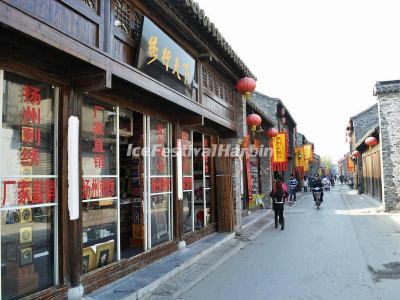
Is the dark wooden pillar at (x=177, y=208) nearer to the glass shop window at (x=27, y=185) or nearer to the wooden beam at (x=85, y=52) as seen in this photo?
the wooden beam at (x=85, y=52)

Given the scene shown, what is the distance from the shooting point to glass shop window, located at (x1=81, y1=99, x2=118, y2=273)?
18.3 ft

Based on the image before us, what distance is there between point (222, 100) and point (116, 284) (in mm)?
6184

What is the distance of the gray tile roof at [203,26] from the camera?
6.45 metres

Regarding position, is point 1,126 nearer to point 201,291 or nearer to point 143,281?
point 143,281

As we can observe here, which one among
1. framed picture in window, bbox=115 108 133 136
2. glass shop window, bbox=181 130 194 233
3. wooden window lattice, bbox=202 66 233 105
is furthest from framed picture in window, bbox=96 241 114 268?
wooden window lattice, bbox=202 66 233 105

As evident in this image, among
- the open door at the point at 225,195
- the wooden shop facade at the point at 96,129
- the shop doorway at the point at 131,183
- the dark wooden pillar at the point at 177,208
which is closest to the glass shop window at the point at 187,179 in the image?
the wooden shop facade at the point at 96,129

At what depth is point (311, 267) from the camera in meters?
7.32

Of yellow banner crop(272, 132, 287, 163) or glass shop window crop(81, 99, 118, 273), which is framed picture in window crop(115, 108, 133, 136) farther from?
yellow banner crop(272, 132, 287, 163)

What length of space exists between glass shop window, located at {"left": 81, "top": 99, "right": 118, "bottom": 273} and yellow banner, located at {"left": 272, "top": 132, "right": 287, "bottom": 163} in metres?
15.6

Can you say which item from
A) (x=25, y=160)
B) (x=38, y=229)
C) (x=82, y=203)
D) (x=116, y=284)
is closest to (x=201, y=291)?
(x=116, y=284)

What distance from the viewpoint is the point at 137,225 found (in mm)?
8289

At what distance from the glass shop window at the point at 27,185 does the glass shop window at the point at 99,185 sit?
2.48ft

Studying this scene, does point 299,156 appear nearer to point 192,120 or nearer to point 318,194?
point 318,194

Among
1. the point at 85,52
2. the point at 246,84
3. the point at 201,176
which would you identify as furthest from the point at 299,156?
the point at 85,52
